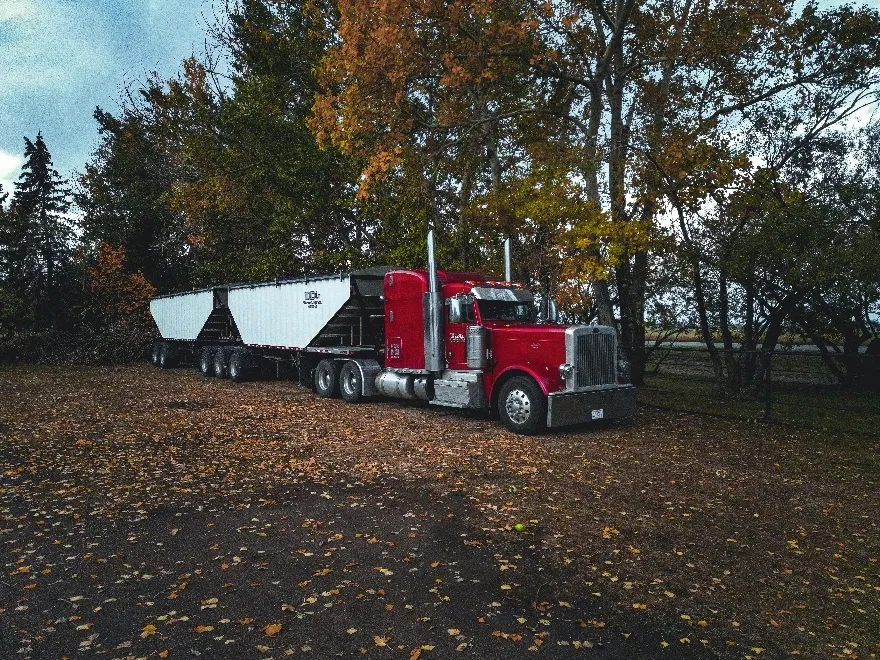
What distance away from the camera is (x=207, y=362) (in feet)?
76.9

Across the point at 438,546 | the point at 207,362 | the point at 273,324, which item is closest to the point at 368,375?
the point at 273,324

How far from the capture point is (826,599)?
5008 millimetres

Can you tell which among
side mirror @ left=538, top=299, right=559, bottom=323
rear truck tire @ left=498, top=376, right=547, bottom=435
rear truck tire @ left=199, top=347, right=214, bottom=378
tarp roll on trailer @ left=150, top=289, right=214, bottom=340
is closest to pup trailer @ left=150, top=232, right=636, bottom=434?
rear truck tire @ left=498, top=376, right=547, bottom=435

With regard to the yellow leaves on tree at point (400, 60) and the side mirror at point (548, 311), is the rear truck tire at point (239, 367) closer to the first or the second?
the yellow leaves on tree at point (400, 60)

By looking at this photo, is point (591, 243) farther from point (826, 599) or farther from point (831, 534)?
point (826, 599)

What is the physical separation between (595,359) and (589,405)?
0.89 meters

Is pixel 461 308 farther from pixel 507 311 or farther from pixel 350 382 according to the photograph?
pixel 350 382

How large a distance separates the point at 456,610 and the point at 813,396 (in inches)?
667

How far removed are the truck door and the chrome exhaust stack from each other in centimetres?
18

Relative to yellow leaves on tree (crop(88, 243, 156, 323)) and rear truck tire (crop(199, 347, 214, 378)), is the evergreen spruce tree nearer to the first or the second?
yellow leaves on tree (crop(88, 243, 156, 323))

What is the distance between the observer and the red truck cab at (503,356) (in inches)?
452

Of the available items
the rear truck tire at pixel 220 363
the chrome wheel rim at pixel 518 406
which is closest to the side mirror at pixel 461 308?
the chrome wheel rim at pixel 518 406

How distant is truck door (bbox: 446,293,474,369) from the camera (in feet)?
42.2

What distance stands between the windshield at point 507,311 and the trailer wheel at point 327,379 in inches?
221
